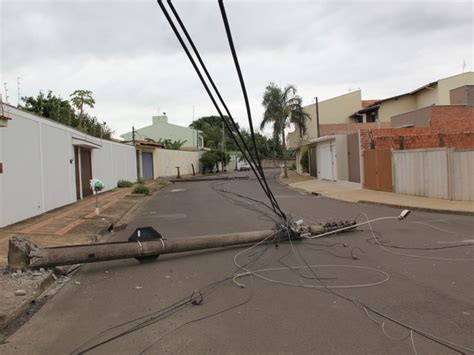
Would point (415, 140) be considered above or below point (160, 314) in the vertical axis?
above

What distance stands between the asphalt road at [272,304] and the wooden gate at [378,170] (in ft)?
39.6

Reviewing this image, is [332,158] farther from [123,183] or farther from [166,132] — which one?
[166,132]

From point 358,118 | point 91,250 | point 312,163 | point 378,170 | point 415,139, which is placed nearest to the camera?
point 91,250

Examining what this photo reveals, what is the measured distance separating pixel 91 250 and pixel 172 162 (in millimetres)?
45695

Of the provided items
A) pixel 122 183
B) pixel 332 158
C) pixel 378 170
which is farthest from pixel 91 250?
pixel 122 183

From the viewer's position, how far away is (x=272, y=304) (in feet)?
19.0

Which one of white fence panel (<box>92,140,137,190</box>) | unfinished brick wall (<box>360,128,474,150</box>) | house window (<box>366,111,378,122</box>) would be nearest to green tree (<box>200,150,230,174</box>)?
house window (<box>366,111,378,122</box>)

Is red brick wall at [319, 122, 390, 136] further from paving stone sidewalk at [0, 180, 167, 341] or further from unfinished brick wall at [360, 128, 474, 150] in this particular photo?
paving stone sidewalk at [0, 180, 167, 341]

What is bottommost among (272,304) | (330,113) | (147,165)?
(272,304)

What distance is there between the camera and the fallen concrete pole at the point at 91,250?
7254mm

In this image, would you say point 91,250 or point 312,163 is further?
point 312,163

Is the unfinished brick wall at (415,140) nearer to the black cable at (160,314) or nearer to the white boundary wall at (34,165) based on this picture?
the white boundary wall at (34,165)

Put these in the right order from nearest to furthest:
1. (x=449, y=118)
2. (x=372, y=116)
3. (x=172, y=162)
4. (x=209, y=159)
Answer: (x=449, y=118) → (x=372, y=116) → (x=172, y=162) → (x=209, y=159)

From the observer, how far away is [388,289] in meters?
6.33
